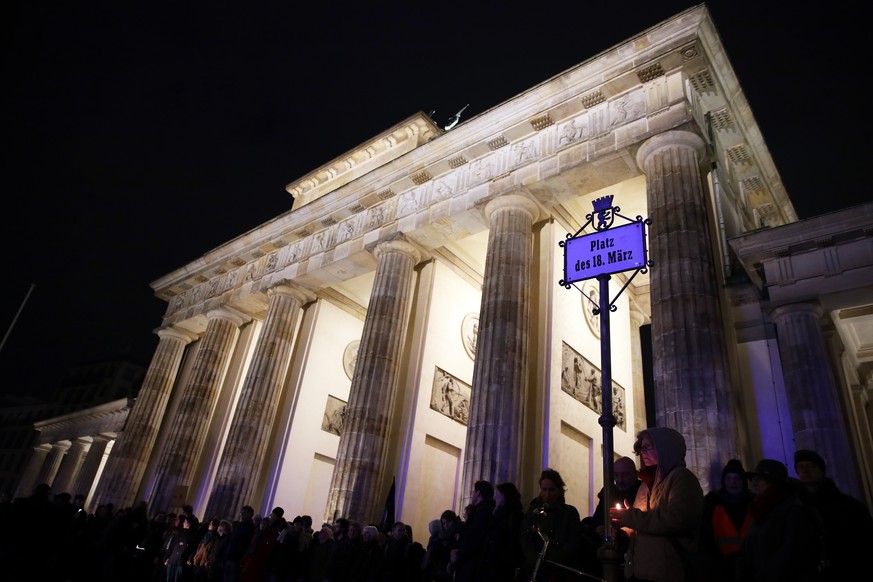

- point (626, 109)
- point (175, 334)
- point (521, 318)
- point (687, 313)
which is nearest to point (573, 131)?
point (626, 109)

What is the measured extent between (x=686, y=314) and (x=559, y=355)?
4508 mm

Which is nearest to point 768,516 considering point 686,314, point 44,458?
point 686,314

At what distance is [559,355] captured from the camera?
45.5 ft

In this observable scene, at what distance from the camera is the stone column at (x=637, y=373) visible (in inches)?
664

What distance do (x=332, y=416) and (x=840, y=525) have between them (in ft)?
55.1

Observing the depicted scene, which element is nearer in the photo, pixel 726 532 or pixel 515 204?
pixel 726 532

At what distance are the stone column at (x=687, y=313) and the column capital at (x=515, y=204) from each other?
293 centimetres

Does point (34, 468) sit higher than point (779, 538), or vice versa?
point (34, 468)

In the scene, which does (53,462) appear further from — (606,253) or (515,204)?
(606,253)

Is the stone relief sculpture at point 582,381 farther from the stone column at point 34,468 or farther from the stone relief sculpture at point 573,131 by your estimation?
the stone column at point 34,468

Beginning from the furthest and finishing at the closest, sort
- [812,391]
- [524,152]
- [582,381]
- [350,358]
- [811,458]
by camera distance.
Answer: [350,358] → [582,381] → [524,152] → [812,391] → [811,458]

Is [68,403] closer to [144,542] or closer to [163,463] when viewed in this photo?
[163,463]

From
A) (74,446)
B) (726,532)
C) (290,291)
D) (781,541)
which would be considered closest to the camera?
(781,541)

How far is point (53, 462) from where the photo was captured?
35062mm
